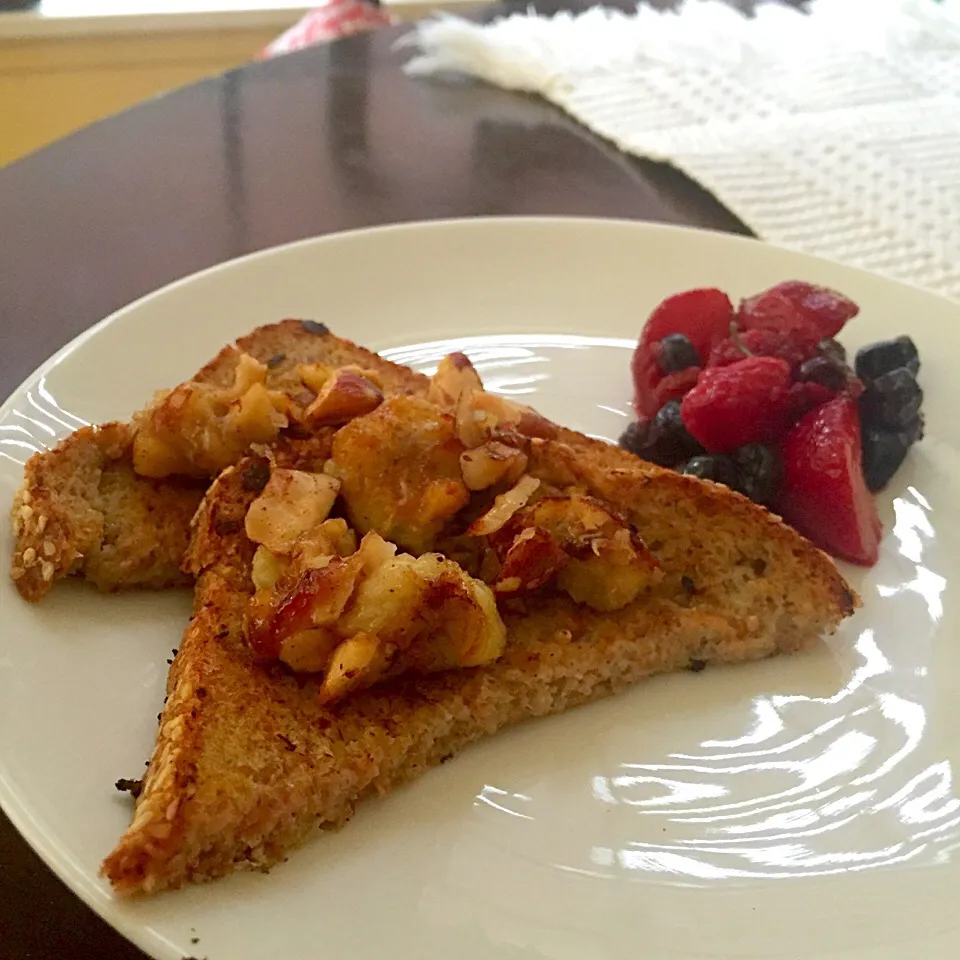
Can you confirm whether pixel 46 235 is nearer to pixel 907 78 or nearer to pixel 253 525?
pixel 253 525

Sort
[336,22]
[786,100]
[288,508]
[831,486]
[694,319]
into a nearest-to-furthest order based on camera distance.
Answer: [288,508] < [831,486] < [694,319] < [786,100] < [336,22]

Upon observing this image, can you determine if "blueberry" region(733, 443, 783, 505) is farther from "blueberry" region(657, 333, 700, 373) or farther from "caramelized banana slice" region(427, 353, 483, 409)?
"caramelized banana slice" region(427, 353, 483, 409)

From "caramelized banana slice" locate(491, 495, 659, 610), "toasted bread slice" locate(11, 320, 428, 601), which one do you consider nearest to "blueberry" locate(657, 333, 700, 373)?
"caramelized banana slice" locate(491, 495, 659, 610)

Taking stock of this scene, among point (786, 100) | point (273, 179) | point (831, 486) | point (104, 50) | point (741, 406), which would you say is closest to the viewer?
point (831, 486)

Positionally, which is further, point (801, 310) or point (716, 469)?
point (801, 310)

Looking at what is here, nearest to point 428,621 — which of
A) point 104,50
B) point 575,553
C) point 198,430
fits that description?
point 575,553

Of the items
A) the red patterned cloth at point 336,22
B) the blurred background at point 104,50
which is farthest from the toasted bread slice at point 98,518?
the blurred background at point 104,50

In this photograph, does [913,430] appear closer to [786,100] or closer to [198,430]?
[198,430]

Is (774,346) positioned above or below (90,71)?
above
